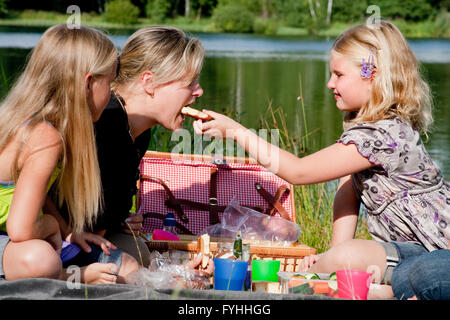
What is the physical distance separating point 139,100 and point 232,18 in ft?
89.8

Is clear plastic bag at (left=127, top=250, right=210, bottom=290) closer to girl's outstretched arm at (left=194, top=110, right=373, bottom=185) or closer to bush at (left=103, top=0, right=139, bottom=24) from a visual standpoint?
girl's outstretched arm at (left=194, top=110, right=373, bottom=185)

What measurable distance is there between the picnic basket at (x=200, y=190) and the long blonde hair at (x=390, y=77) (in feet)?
2.62

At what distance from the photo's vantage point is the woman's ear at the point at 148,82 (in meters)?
2.43

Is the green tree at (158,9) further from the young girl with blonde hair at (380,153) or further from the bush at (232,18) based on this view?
the young girl with blonde hair at (380,153)

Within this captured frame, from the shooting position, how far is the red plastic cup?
1.92 metres

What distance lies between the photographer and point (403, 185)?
91.0 inches

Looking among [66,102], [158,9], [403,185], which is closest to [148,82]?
[66,102]

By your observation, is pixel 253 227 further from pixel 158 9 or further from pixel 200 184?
pixel 158 9

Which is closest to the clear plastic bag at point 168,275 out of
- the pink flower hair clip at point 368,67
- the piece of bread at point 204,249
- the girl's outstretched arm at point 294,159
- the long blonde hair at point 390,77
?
the piece of bread at point 204,249

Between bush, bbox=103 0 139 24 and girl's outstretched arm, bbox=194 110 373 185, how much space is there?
72.9 ft

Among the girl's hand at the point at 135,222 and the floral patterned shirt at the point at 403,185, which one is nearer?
the floral patterned shirt at the point at 403,185

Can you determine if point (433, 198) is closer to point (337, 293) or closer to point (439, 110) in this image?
point (337, 293)

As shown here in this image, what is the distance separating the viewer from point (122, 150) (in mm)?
2389

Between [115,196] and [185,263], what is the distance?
0.39 metres
